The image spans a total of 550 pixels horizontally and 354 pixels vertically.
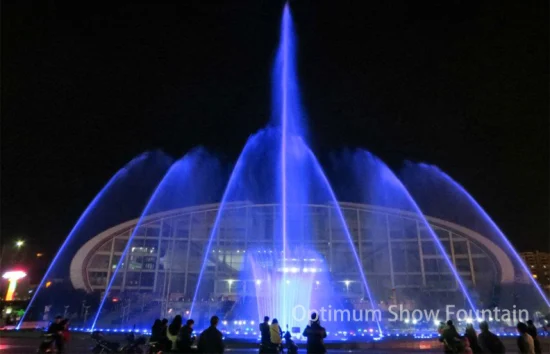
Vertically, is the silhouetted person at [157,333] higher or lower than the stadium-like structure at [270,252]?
lower

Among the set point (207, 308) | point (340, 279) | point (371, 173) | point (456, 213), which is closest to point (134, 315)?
point (207, 308)

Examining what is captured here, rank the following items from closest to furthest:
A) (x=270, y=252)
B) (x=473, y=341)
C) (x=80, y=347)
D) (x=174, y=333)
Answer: (x=473, y=341), (x=174, y=333), (x=80, y=347), (x=270, y=252)

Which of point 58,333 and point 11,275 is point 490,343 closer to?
point 58,333

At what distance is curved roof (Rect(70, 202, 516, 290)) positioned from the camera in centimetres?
4906

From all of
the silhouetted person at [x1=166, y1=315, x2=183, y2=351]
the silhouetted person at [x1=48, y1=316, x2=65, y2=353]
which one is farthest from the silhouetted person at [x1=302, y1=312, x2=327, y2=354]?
the silhouetted person at [x1=48, y1=316, x2=65, y2=353]

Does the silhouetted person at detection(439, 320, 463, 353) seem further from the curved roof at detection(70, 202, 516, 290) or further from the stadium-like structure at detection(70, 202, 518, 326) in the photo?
the curved roof at detection(70, 202, 516, 290)

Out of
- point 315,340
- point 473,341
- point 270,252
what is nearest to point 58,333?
point 315,340

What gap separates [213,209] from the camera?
52125 mm

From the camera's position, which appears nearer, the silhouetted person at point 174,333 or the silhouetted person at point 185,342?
the silhouetted person at point 185,342

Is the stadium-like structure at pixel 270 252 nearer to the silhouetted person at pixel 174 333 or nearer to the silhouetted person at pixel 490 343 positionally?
the silhouetted person at pixel 174 333

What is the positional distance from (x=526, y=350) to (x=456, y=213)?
4841 centimetres

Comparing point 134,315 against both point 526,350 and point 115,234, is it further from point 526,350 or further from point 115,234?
point 526,350

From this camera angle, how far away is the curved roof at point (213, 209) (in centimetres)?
4906

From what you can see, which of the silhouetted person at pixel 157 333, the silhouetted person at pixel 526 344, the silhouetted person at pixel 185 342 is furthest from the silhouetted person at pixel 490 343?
the silhouetted person at pixel 157 333
